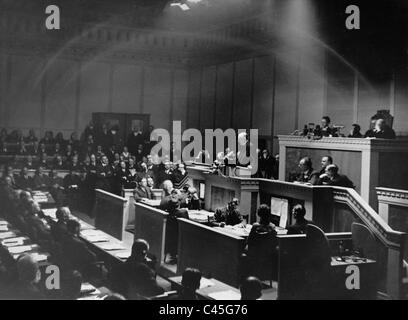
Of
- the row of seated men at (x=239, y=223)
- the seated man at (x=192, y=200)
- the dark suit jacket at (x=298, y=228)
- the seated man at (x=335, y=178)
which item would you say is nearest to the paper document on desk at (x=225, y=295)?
the row of seated men at (x=239, y=223)

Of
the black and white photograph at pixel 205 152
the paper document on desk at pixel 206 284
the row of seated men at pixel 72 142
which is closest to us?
the paper document on desk at pixel 206 284

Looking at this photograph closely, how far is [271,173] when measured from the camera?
1105cm

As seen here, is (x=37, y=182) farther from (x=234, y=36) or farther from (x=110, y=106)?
(x=234, y=36)

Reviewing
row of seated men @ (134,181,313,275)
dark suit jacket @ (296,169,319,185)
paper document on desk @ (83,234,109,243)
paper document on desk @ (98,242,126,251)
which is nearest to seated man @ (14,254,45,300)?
paper document on desk @ (98,242,126,251)

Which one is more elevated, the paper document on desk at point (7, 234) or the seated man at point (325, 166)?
the seated man at point (325, 166)

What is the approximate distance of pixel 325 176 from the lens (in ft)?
23.2

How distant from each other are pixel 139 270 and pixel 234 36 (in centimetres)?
1120

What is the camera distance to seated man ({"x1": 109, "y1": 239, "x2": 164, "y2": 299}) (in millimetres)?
4734

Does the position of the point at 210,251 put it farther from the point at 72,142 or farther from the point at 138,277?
the point at 72,142

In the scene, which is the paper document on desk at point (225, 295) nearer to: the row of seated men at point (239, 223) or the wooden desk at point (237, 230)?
the row of seated men at point (239, 223)

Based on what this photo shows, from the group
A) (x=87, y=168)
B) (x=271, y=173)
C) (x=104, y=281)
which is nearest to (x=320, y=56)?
(x=271, y=173)

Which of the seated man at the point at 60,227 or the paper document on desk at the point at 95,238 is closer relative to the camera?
the seated man at the point at 60,227

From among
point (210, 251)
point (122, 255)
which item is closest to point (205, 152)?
point (210, 251)

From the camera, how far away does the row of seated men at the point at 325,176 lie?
22.9 feet
